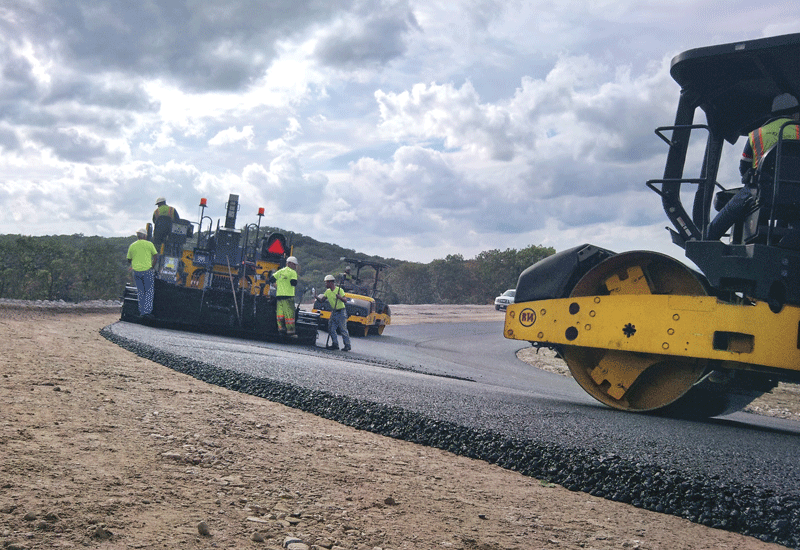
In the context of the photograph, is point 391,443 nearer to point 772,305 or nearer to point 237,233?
point 772,305

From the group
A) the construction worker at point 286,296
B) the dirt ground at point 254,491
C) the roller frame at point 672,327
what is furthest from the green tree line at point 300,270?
the dirt ground at point 254,491

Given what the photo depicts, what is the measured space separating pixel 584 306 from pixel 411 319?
25556 millimetres

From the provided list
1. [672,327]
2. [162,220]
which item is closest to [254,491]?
[672,327]

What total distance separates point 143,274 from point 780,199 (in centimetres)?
1047

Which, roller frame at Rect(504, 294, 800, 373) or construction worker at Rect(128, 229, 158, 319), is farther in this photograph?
construction worker at Rect(128, 229, 158, 319)

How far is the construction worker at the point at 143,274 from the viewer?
1245cm

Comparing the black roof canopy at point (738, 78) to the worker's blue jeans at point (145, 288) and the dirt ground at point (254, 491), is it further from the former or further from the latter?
the worker's blue jeans at point (145, 288)

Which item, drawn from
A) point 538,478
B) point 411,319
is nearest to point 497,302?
point 411,319

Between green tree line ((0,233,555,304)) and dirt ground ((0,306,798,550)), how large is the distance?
10.1 meters

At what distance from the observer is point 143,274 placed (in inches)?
490

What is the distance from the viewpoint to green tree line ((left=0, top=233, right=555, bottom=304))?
945 inches

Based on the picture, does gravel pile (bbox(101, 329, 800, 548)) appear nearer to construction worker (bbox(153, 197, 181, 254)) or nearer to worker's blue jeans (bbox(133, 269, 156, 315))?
worker's blue jeans (bbox(133, 269, 156, 315))

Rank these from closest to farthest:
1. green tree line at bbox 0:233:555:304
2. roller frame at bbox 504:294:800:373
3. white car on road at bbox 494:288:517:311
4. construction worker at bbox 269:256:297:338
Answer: roller frame at bbox 504:294:800:373, construction worker at bbox 269:256:297:338, green tree line at bbox 0:233:555:304, white car on road at bbox 494:288:517:311

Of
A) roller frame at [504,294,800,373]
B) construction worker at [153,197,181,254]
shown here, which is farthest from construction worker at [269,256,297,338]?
roller frame at [504,294,800,373]
